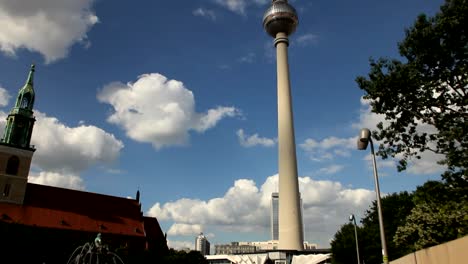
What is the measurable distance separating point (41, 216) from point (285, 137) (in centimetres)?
4876

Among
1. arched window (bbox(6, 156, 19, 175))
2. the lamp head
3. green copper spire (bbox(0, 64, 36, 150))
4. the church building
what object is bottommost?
the lamp head

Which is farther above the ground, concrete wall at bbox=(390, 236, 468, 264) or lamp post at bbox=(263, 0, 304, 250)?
lamp post at bbox=(263, 0, 304, 250)

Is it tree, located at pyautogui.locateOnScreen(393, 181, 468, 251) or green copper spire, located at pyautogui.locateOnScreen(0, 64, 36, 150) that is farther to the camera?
green copper spire, located at pyautogui.locateOnScreen(0, 64, 36, 150)

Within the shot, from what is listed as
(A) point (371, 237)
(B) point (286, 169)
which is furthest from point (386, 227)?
(B) point (286, 169)

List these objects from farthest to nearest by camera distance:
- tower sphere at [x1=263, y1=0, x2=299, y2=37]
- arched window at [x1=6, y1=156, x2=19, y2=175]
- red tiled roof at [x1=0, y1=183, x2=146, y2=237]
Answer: tower sphere at [x1=263, y1=0, x2=299, y2=37] → red tiled roof at [x1=0, y1=183, x2=146, y2=237] → arched window at [x1=6, y1=156, x2=19, y2=175]

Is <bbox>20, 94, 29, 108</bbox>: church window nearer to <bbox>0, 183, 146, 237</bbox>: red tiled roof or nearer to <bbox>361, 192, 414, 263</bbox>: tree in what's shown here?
<bbox>0, 183, 146, 237</bbox>: red tiled roof

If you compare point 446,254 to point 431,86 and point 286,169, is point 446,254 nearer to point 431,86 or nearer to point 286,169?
point 431,86

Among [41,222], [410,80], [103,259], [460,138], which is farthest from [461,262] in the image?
[41,222]

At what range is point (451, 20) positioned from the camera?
19.4 meters

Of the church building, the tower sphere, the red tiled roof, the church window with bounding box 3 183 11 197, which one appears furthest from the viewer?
the tower sphere

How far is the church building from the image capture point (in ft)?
201

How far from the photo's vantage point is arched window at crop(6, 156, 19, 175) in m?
64.9

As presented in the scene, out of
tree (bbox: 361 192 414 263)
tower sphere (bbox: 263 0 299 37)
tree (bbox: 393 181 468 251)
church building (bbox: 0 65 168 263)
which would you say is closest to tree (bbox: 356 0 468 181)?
tree (bbox: 393 181 468 251)

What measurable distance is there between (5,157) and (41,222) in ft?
39.6
